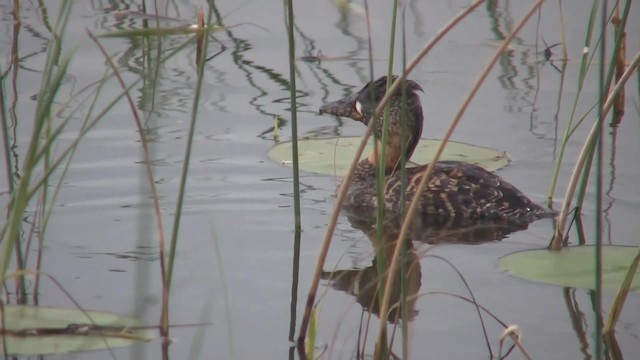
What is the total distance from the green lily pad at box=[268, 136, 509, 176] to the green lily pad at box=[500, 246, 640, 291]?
1.77m

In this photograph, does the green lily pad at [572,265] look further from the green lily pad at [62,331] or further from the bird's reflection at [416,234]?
the green lily pad at [62,331]

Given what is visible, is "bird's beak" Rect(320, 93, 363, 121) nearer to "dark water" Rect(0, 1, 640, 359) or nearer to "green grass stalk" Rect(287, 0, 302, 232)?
"dark water" Rect(0, 1, 640, 359)

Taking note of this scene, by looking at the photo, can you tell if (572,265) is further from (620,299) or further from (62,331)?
(62,331)

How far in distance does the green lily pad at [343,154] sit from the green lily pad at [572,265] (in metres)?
1.77

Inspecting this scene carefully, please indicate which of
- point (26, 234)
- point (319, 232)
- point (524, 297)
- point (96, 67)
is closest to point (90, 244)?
point (26, 234)

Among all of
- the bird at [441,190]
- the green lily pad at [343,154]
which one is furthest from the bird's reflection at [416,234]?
the green lily pad at [343,154]

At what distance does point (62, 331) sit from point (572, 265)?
2.36 metres

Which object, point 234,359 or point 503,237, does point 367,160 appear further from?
point 234,359

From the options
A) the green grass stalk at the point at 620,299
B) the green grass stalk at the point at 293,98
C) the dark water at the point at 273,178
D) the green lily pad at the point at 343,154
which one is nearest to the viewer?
the green grass stalk at the point at 620,299

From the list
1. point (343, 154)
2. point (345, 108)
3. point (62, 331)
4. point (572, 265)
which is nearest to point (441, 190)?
point (343, 154)

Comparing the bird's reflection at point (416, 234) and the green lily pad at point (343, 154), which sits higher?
the green lily pad at point (343, 154)

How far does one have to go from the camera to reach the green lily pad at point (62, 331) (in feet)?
14.0

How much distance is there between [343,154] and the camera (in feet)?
25.5

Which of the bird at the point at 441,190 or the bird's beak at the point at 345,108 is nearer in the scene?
the bird at the point at 441,190
